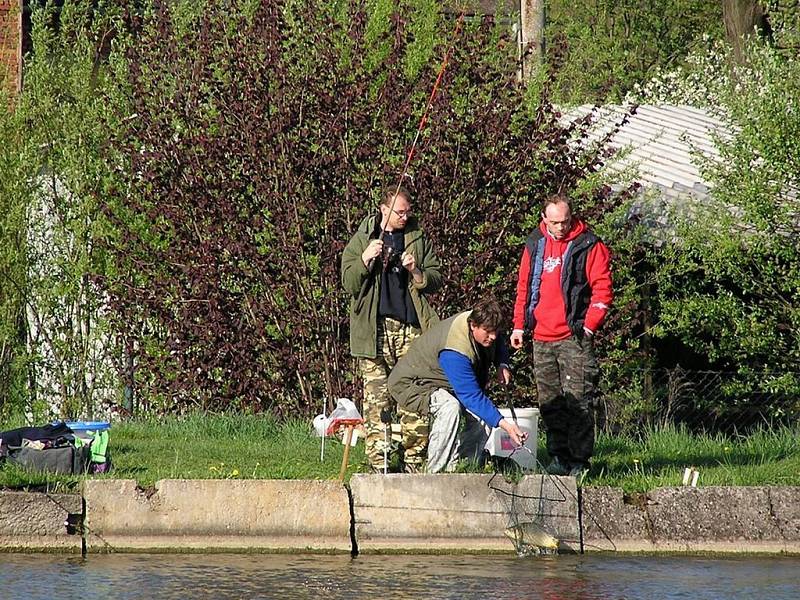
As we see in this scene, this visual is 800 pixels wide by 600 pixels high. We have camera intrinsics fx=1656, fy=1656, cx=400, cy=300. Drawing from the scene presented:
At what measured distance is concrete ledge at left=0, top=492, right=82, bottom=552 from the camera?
891cm

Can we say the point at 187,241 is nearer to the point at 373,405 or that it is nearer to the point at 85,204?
the point at 85,204

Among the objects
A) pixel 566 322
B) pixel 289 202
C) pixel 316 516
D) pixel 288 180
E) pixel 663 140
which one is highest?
pixel 663 140

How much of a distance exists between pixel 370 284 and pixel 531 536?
191cm

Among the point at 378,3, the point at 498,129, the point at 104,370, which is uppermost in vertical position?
the point at 378,3

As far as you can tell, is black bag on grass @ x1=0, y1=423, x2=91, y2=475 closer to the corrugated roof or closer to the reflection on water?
the reflection on water

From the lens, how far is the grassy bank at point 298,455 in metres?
9.66

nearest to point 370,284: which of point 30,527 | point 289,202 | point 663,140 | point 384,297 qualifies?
point 384,297

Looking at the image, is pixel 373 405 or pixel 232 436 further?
pixel 232 436

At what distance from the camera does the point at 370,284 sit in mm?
9914

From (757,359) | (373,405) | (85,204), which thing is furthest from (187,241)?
(757,359)

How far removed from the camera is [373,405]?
9906 millimetres

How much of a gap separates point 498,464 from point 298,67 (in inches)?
182

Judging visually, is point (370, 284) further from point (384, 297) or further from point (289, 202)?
point (289, 202)

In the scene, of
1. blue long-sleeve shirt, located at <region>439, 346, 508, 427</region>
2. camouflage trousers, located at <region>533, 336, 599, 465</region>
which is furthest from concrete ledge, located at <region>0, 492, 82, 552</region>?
camouflage trousers, located at <region>533, 336, 599, 465</region>
